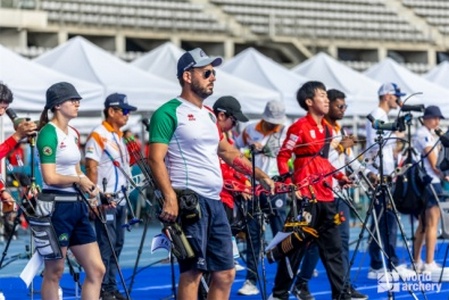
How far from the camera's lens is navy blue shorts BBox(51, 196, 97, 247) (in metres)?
8.80

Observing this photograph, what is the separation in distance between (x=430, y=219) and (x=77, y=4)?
2729 cm

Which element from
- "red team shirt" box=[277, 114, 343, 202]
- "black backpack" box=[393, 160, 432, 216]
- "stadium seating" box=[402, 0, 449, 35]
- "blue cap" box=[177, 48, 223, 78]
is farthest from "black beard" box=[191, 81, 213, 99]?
"stadium seating" box=[402, 0, 449, 35]

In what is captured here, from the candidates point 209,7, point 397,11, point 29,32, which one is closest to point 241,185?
point 29,32

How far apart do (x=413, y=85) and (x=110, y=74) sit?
6698mm

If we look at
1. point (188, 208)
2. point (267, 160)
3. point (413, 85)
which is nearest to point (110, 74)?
point (267, 160)

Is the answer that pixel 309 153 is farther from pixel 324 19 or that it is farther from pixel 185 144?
pixel 324 19

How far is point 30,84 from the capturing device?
54.2 feet

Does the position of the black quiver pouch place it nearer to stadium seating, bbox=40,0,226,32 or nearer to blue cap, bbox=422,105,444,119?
blue cap, bbox=422,105,444,119

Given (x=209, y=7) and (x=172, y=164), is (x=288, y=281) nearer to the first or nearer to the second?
(x=172, y=164)

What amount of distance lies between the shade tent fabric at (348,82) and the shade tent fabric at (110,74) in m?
3.52

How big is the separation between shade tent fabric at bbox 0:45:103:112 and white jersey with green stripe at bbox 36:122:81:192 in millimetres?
7159

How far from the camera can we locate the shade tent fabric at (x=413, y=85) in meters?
21.4

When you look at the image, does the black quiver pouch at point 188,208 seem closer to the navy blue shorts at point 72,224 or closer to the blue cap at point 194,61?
the blue cap at point 194,61

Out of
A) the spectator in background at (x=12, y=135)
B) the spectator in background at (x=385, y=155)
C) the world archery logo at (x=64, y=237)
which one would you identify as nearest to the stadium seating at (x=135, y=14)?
the spectator in background at (x=385, y=155)
